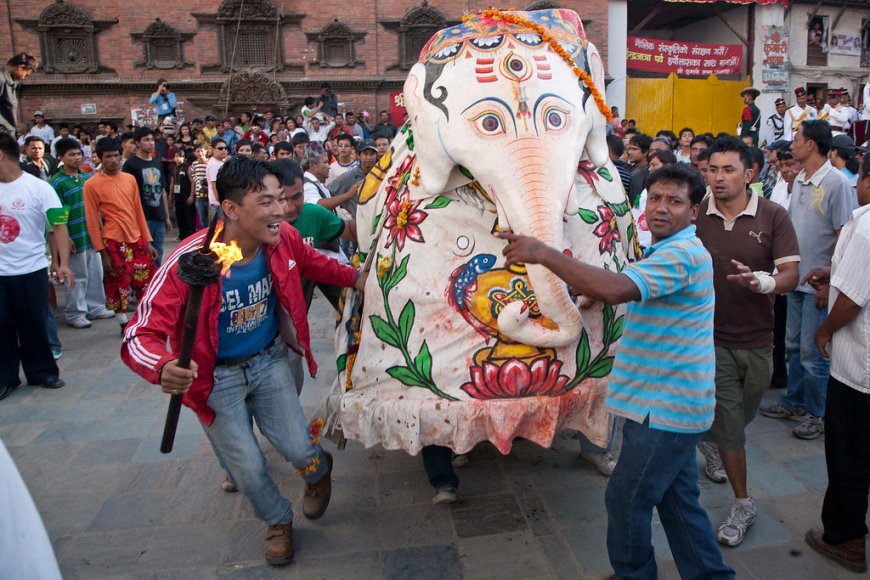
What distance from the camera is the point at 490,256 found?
9.73 feet

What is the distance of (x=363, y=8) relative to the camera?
722 inches

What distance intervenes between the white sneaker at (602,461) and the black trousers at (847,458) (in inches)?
41.0

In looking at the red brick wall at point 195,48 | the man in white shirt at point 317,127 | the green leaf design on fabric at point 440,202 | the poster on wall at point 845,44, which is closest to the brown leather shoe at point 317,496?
the green leaf design on fabric at point 440,202

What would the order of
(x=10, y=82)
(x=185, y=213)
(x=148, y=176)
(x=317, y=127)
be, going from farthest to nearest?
(x=317, y=127)
(x=185, y=213)
(x=148, y=176)
(x=10, y=82)

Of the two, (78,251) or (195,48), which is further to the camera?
(195,48)

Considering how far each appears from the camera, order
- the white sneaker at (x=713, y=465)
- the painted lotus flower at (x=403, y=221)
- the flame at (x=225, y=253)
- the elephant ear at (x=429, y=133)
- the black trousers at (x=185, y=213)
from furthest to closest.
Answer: the black trousers at (x=185, y=213) → the white sneaker at (x=713, y=465) → the painted lotus flower at (x=403, y=221) → the elephant ear at (x=429, y=133) → the flame at (x=225, y=253)

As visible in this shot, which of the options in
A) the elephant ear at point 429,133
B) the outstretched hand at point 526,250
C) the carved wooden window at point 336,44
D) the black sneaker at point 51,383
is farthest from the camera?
the carved wooden window at point 336,44

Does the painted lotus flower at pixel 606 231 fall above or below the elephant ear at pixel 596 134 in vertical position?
below

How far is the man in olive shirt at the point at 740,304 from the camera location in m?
3.10

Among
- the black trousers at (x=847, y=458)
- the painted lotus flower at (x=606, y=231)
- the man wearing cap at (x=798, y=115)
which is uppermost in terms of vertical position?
the man wearing cap at (x=798, y=115)

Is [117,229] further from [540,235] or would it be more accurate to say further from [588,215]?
[540,235]

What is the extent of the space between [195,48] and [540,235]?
17.9m

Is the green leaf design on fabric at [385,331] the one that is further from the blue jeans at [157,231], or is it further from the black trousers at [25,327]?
the blue jeans at [157,231]

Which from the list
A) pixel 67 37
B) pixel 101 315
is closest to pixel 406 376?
pixel 101 315
